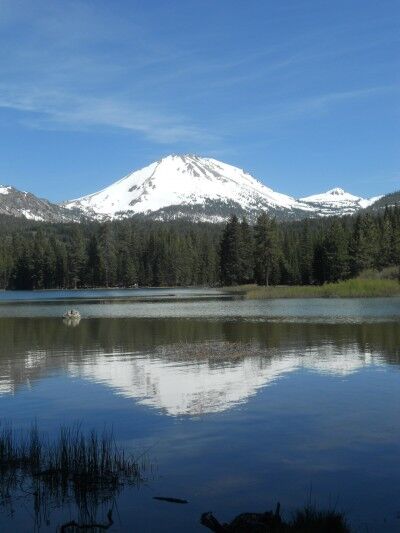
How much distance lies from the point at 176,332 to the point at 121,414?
2759cm

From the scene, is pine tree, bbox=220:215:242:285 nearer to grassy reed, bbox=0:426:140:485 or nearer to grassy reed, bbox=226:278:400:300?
grassy reed, bbox=226:278:400:300

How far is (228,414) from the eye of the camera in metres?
19.2

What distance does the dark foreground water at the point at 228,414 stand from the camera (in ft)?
39.7

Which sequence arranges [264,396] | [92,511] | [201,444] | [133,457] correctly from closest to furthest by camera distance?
[92,511]
[133,457]
[201,444]
[264,396]

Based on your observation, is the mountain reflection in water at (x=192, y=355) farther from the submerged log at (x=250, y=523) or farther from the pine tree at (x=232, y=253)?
the pine tree at (x=232, y=253)

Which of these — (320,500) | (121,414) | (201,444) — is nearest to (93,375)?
(121,414)

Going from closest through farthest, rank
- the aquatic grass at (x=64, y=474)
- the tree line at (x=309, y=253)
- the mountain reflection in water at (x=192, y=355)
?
the aquatic grass at (x=64, y=474) < the mountain reflection in water at (x=192, y=355) < the tree line at (x=309, y=253)

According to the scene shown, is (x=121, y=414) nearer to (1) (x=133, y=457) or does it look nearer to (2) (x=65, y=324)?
(1) (x=133, y=457)

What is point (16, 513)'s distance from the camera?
11.9 m

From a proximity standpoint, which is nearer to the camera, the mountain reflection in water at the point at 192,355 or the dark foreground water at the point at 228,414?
the dark foreground water at the point at 228,414

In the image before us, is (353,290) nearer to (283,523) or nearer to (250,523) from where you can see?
(283,523)

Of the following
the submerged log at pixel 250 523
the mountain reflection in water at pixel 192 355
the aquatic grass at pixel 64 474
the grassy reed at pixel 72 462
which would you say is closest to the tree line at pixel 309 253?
the mountain reflection in water at pixel 192 355

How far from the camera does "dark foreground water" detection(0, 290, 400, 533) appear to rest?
12.1m

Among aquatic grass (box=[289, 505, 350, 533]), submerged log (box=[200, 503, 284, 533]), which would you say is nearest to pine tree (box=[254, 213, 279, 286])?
aquatic grass (box=[289, 505, 350, 533])
